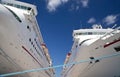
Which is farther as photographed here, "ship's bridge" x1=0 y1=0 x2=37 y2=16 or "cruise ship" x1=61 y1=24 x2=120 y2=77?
"ship's bridge" x1=0 y1=0 x2=37 y2=16

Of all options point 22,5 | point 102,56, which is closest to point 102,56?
point 102,56

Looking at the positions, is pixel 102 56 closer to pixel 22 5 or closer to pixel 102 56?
pixel 102 56

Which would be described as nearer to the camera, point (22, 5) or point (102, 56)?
point (102, 56)

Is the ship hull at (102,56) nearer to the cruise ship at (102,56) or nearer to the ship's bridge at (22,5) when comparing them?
the cruise ship at (102,56)

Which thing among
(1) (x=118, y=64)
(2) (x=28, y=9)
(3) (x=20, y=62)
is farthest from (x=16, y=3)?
(1) (x=118, y=64)

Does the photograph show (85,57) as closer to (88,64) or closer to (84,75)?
(88,64)

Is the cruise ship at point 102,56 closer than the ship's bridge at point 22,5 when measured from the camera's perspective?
Yes

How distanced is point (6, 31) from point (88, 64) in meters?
7.37

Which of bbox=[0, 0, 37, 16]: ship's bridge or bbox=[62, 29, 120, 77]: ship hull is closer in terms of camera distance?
bbox=[62, 29, 120, 77]: ship hull

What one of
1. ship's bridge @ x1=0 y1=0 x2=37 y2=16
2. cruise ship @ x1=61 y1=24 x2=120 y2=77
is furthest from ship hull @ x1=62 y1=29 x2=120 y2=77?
ship's bridge @ x1=0 y1=0 x2=37 y2=16

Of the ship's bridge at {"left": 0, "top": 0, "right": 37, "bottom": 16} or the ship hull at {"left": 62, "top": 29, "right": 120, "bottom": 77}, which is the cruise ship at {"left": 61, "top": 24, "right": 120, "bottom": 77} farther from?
the ship's bridge at {"left": 0, "top": 0, "right": 37, "bottom": 16}

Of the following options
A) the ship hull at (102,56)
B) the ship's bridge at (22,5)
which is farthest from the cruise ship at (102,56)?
the ship's bridge at (22,5)

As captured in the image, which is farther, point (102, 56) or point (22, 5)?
point (22, 5)

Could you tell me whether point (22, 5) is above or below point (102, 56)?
above
